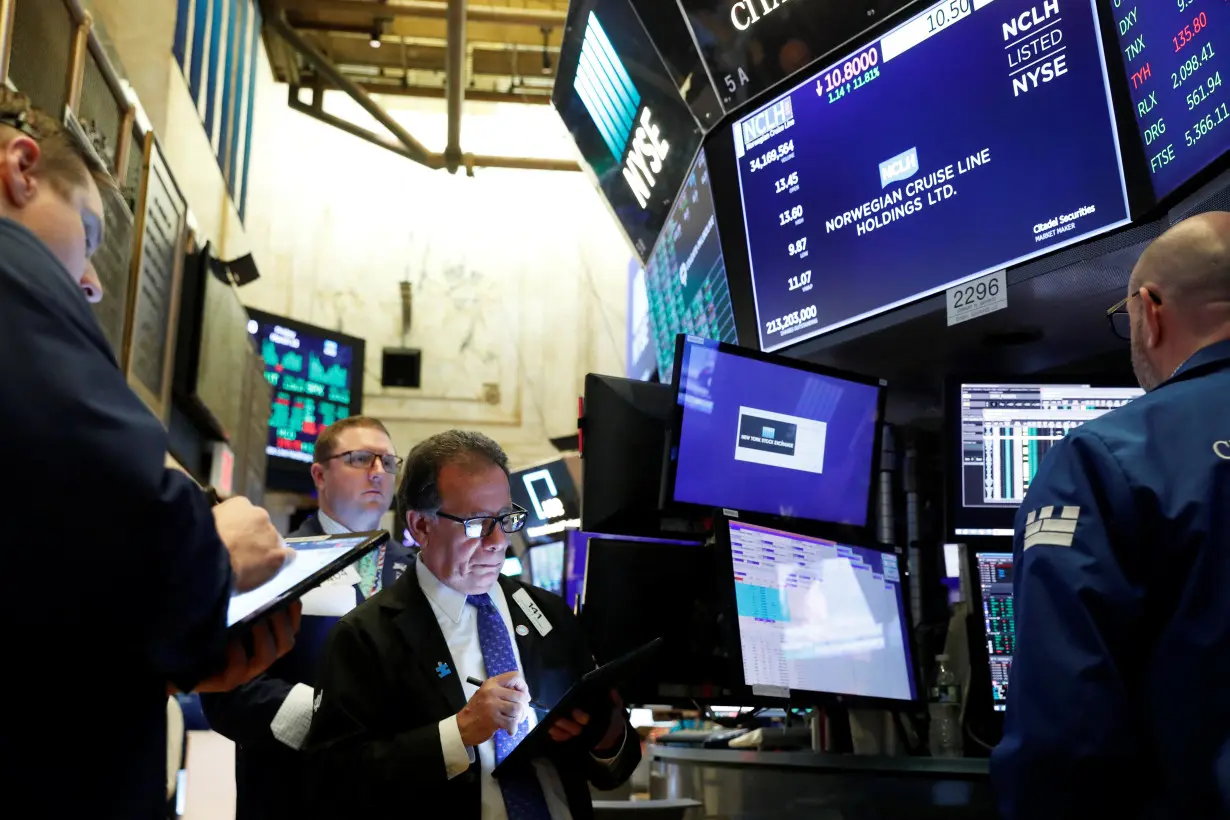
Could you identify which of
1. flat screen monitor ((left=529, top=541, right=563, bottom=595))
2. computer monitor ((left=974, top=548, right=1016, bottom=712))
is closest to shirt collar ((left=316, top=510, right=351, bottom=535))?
computer monitor ((left=974, top=548, right=1016, bottom=712))

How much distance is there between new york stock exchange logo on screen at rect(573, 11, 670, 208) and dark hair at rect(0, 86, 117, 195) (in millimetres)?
3625

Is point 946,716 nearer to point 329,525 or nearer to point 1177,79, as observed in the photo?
point 1177,79

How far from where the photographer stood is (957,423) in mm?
3088

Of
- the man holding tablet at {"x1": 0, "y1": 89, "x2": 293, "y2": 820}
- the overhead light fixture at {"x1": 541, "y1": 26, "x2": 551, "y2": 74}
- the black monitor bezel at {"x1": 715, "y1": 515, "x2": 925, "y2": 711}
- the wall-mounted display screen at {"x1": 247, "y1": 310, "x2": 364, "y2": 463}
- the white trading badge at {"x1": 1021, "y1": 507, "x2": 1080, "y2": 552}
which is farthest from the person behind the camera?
the overhead light fixture at {"x1": 541, "y1": 26, "x2": 551, "y2": 74}

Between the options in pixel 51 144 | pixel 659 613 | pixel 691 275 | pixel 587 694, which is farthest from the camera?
pixel 691 275

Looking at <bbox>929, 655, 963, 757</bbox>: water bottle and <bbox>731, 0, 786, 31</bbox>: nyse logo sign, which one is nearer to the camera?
<bbox>929, 655, 963, 757</bbox>: water bottle

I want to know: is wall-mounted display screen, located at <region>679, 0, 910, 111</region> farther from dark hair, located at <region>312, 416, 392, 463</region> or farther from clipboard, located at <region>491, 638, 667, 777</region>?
clipboard, located at <region>491, 638, 667, 777</region>

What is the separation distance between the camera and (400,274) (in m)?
10.6

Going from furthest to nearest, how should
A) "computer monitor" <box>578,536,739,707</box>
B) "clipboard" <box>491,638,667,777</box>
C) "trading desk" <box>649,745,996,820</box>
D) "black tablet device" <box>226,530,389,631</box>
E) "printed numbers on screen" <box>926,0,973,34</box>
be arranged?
"printed numbers on screen" <box>926,0,973,34</box> < "computer monitor" <box>578,536,739,707</box> < "trading desk" <box>649,745,996,820</box> < "clipboard" <box>491,638,667,777</box> < "black tablet device" <box>226,530,389,631</box>

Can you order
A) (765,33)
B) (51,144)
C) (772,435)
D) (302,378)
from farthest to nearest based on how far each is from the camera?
1. (302,378)
2. (765,33)
3. (772,435)
4. (51,144)

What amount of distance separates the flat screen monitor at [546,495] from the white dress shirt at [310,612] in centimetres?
312

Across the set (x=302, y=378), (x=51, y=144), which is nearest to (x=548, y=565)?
(x=302, y=378)

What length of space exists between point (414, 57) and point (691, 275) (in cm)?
740

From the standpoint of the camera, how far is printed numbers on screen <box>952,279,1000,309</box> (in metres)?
2.96
